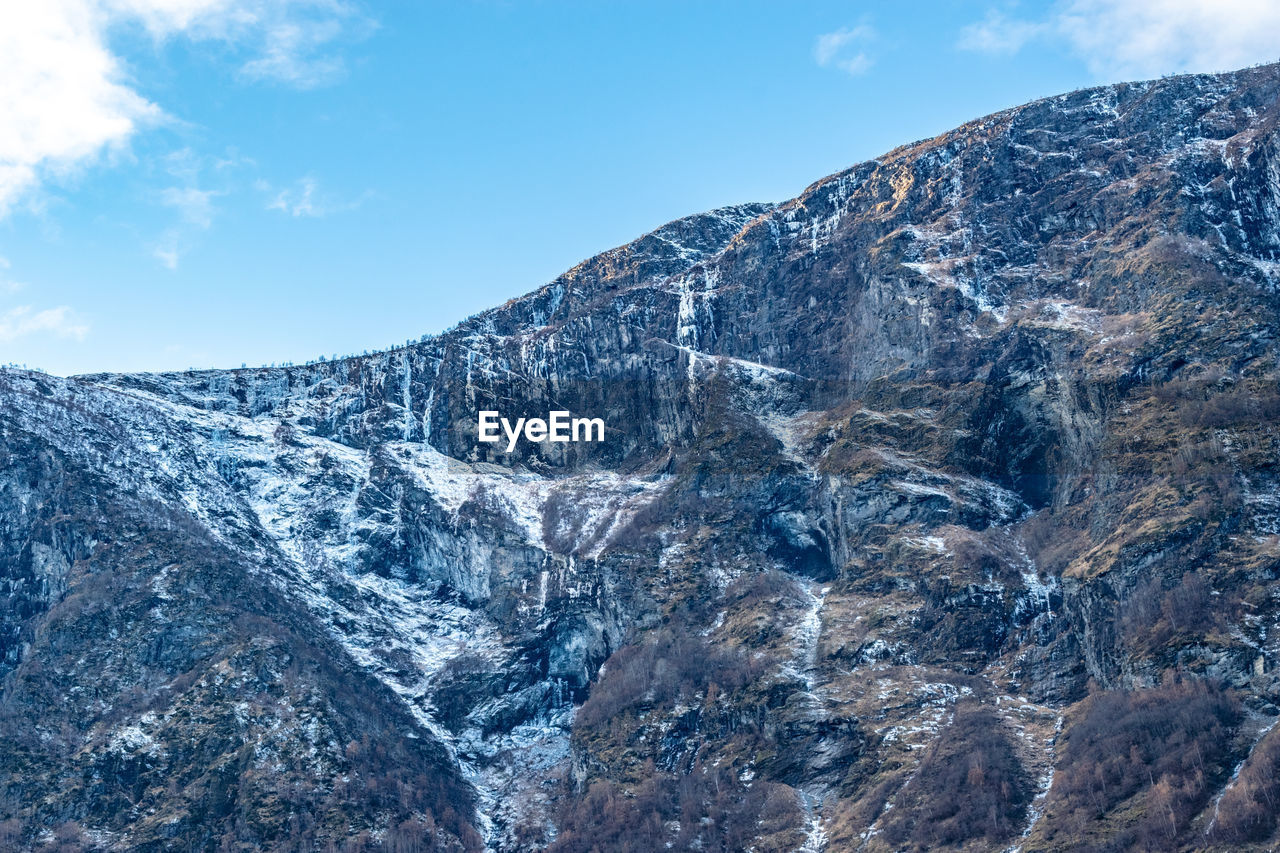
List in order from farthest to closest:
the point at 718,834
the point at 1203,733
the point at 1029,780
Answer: the point at 718,834 → the point at 1029,780 → the point at 1203,733

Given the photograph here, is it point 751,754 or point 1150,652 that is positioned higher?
point 1150,652

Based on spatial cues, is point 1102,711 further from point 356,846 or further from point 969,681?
point 356,846

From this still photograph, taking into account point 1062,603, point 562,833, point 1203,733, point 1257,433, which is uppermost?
point 1257,433

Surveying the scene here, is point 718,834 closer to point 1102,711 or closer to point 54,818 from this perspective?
point 1102,711

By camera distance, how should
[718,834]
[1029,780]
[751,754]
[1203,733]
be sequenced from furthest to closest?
1. [751,754]
2. [718,834]
3. [1029,780]
4. [1203,733]

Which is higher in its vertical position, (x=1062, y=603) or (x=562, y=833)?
(x=1062, y=603)

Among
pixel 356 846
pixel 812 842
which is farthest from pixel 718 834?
pixel 356 846

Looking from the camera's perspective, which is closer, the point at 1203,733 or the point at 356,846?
the point at 1203,733

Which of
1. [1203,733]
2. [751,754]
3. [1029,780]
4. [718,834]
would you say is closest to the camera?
[1203,733]

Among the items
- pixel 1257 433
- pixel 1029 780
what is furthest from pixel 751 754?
pixel 1257 433
